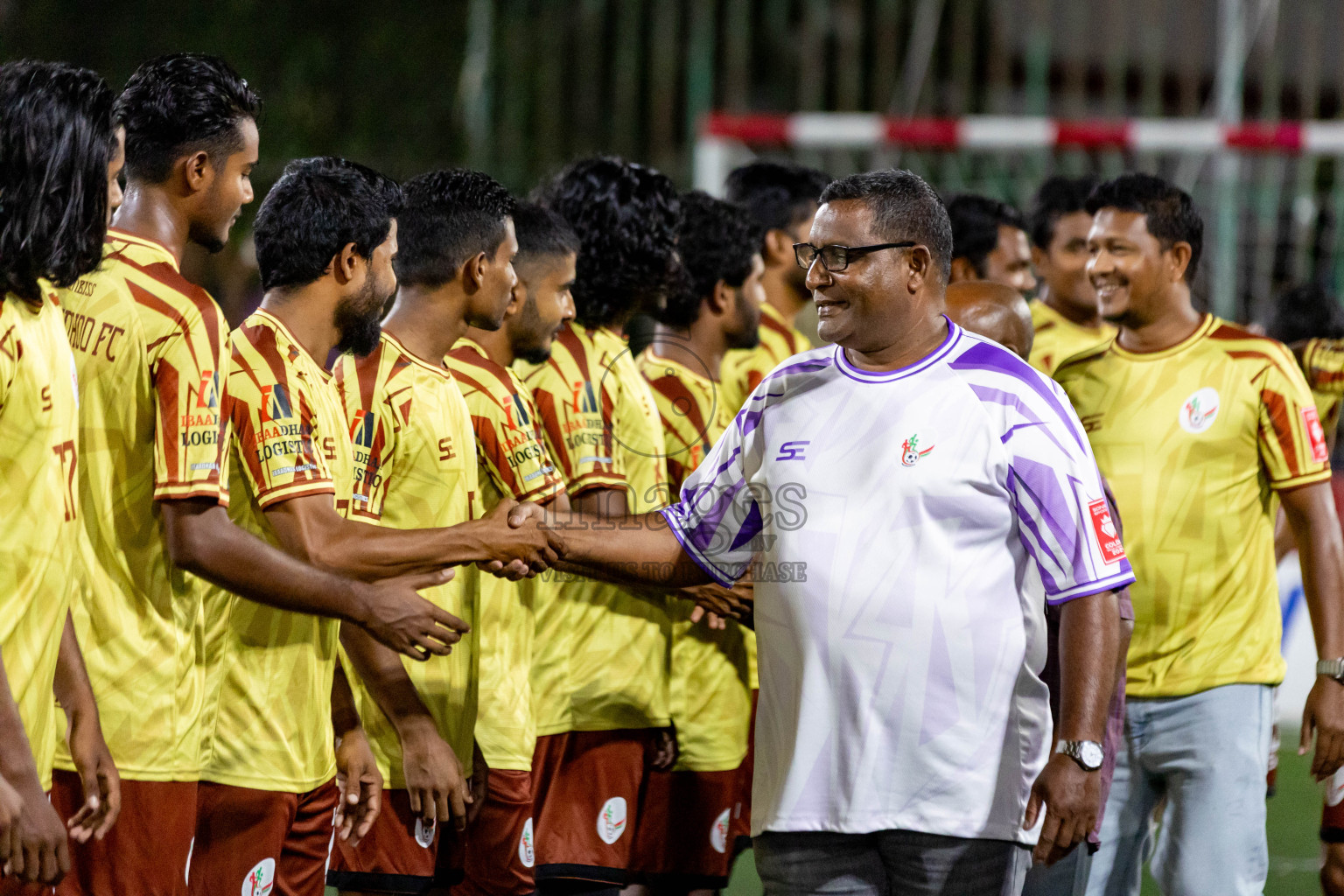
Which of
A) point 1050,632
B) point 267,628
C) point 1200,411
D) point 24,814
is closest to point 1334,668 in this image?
point 1200,411

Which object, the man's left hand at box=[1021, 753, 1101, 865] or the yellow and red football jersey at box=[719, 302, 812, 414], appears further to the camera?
the yellow and red football jersey at box=[719, 302, 812, 414]

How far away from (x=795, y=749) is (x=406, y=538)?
98 centimetres

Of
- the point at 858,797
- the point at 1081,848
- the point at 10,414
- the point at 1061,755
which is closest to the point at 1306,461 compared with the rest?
the point at 1081,848

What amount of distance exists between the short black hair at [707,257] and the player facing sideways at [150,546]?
227cm

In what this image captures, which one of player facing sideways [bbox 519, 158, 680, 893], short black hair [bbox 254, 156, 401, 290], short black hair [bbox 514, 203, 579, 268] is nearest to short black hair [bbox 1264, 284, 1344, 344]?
player facing sideways [bbox 519, 158, 680, 893]

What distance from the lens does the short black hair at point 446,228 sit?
3746mm

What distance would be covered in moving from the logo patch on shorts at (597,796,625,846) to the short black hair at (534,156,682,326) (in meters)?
1.39

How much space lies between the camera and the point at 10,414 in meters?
2.21

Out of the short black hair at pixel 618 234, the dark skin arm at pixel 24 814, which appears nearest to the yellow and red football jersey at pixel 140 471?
the dark skin arm at pixel 24 814

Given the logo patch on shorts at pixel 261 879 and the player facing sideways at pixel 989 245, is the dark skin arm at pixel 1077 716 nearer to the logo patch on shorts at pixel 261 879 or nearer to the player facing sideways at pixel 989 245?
the logo patch on shorts at pixel 261 879

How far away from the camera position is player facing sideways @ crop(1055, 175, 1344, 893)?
3865mm

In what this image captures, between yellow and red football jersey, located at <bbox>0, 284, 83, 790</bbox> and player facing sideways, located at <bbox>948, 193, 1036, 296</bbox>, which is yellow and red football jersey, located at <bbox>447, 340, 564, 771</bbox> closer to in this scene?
yellow and red football jersey, located at <bbox>0, 284, 83, 790</bbox>

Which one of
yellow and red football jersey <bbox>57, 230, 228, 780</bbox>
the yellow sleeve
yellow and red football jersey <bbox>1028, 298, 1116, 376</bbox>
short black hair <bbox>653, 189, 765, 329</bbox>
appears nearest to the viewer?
yellow and red football jersey <bbox>57, 230, 228, 780</bbox>

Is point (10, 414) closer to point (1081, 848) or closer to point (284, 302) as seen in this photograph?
point (284, 302)
